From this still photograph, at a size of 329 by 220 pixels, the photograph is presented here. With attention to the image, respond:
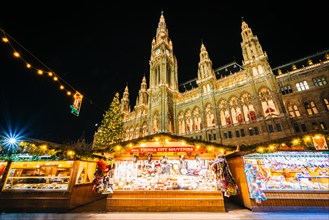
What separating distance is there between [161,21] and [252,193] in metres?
56.2

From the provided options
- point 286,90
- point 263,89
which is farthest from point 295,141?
point 286,90

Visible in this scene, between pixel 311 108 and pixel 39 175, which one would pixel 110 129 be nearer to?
pixel 39 175

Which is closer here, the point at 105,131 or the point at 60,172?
the point at 60,172

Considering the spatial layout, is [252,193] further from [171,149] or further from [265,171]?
[171,149]

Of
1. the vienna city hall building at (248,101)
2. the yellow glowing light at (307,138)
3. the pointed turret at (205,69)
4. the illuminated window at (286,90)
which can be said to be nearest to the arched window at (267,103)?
the vienna city hall building at (248,101)

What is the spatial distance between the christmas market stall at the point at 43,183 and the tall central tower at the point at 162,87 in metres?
23.1

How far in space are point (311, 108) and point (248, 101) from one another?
8351 mm

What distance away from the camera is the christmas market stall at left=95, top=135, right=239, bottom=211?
659cm

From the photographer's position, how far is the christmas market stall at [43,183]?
694 centimetres

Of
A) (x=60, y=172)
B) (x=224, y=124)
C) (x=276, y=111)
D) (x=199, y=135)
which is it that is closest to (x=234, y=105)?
(x=224, y=124)

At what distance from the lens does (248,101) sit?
81.8 feet

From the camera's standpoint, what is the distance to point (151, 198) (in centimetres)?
671

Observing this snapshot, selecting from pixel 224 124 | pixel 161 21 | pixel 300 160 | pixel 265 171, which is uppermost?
pixel 161 21

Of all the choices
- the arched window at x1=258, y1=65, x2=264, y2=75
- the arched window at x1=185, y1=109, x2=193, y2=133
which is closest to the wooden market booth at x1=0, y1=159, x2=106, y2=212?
the arched window at x1=185, y1=109, x2=193, y2=133
